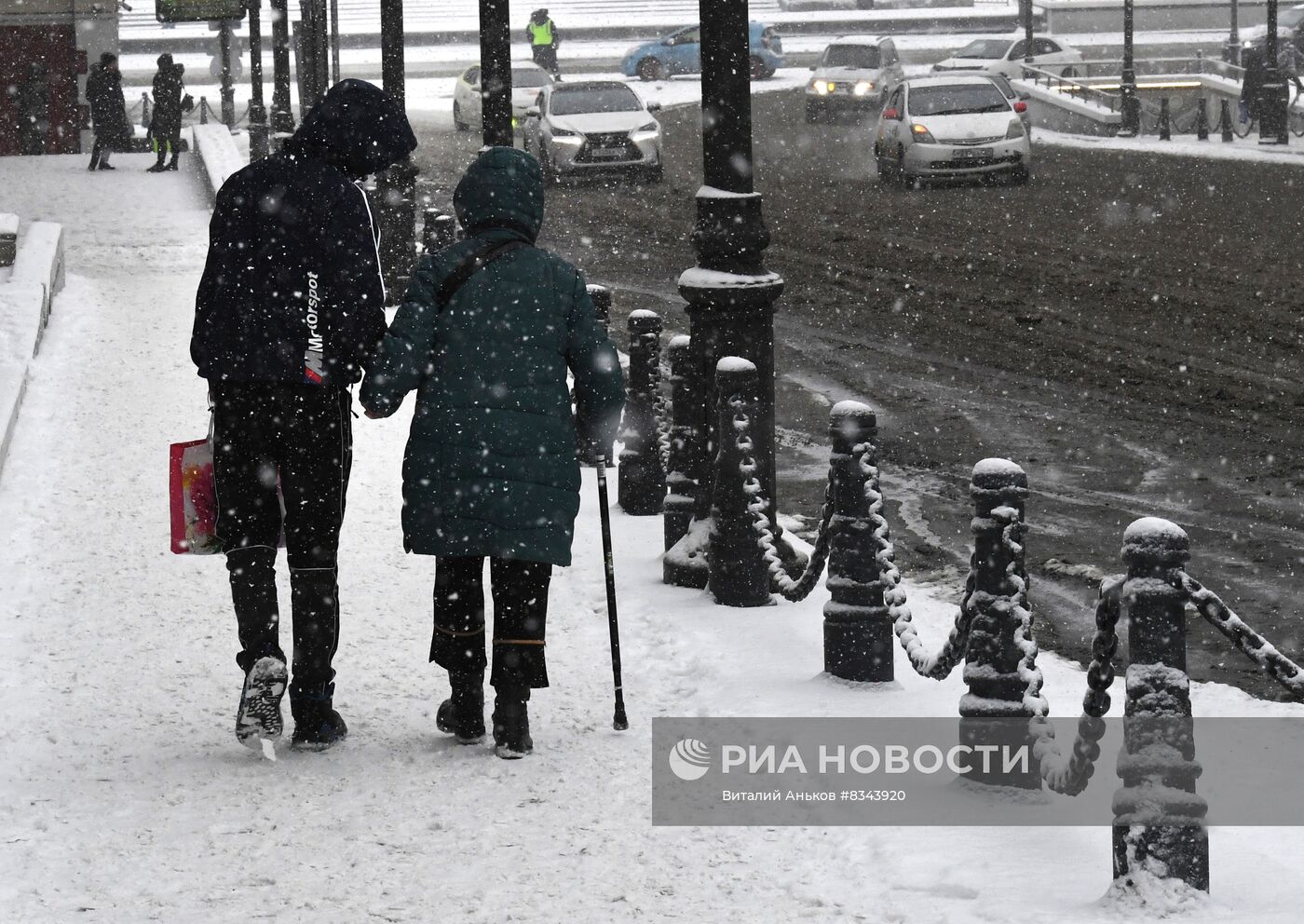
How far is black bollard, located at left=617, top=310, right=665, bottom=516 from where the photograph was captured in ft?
30.3

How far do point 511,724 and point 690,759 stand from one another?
52 centimetres

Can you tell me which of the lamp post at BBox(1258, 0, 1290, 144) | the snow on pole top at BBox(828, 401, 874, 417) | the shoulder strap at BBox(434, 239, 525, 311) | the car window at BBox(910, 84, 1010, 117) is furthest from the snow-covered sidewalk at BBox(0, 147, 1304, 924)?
the lamp post at BBox(1258, 0, 1290, 144)

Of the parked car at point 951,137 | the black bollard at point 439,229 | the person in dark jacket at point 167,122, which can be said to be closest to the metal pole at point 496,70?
the black bollard at point 439,229

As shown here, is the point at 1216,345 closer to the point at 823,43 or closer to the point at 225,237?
the point at 225,237

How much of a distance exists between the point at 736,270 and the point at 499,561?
7.89 ft

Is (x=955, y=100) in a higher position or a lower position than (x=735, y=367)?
higher

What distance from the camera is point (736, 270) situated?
741 centimetres

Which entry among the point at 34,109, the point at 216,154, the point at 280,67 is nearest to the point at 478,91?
the point at 34,109

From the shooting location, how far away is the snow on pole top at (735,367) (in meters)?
7.12

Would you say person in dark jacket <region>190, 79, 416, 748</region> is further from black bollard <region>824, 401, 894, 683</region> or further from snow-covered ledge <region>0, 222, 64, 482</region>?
snow-covered ledge <region>0, 222, 64, 482</region>

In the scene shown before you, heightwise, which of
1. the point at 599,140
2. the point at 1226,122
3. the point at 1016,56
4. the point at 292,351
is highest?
the point at 1016,56

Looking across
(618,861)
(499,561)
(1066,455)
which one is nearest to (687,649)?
(499,561)

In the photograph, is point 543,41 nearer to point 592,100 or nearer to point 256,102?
point 256,102

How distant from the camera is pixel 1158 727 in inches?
166
